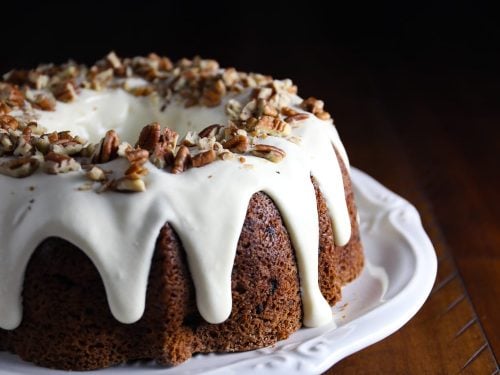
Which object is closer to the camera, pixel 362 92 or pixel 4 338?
pixel 4 338

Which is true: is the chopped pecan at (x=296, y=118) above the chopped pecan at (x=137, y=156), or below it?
below

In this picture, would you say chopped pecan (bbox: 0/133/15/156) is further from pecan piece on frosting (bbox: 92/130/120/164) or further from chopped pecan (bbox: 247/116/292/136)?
chopped pecan (bbox: 247/116/292/136)

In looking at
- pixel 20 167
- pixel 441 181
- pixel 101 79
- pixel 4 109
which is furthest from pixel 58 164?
pixel 441 181

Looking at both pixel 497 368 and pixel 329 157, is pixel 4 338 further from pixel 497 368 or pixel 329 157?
pixel 497 368

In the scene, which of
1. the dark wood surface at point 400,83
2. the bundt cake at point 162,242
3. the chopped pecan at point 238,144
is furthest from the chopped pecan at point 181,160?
the dark wood surface at point 400,83

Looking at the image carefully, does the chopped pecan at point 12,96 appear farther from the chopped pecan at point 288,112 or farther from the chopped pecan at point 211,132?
the chopped pecan at point 288,112

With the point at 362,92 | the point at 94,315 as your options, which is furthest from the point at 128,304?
the point at 362,92

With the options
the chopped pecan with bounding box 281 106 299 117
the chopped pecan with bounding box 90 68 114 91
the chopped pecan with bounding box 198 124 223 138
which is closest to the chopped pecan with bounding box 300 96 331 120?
the chopped pecan with bounding box 281 106 299 117

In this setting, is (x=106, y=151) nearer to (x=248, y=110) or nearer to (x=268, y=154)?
(x=268, y=154)
